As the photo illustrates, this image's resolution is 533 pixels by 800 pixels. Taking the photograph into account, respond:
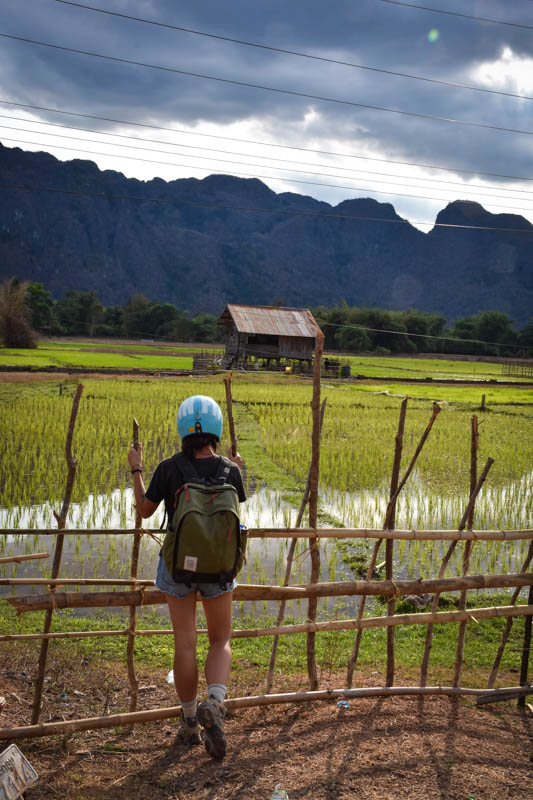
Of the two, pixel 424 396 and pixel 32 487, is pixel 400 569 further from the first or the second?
pixel 424 396

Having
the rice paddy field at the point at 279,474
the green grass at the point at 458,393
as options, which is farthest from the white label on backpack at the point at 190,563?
the green grass at the point at 458,393

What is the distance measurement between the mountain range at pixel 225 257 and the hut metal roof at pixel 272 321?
340 feet

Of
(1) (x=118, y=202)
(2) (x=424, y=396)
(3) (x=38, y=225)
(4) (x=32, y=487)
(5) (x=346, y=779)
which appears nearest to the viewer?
(5) (x=346, y=779)

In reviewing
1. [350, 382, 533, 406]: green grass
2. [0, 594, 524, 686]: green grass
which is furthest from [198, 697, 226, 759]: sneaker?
[350, 382, 533, 406]: green grass

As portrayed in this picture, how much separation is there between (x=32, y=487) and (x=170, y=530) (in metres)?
6.96

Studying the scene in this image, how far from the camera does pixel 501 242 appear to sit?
583 ft

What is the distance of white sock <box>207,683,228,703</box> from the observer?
8.75ft

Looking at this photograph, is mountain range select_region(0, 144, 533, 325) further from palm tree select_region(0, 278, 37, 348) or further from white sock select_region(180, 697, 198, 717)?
white sock select_region(180, 697, 198, 717)

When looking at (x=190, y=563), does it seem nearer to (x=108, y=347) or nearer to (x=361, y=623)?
(x=361, y=623)

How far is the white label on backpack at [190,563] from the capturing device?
8.71ft

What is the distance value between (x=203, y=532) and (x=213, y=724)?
31.3 inches

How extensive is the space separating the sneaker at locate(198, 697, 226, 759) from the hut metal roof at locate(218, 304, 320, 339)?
3441cm

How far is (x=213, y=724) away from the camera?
2.58 meters

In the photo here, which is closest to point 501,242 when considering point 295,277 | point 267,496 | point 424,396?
point 295,277
